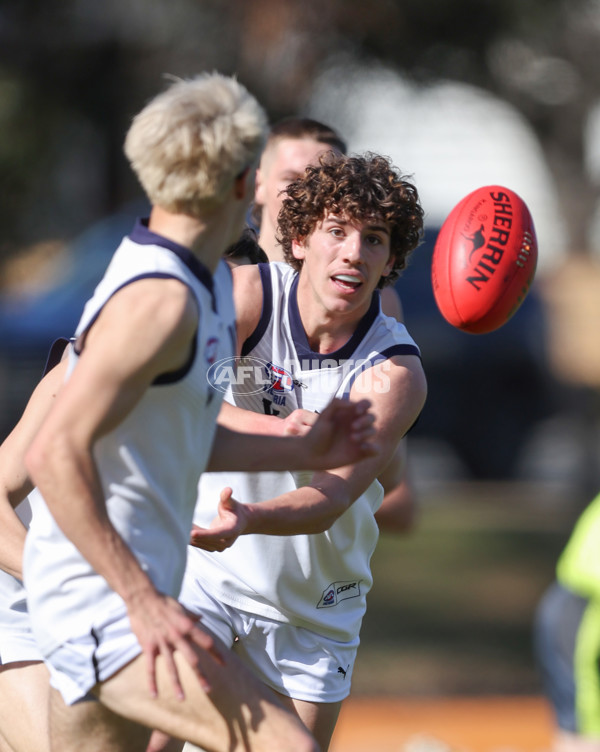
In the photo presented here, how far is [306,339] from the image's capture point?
366 cm

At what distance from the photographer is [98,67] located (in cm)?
1130

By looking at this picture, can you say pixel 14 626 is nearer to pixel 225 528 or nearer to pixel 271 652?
pixel 271 652

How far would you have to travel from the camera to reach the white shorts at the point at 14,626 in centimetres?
355

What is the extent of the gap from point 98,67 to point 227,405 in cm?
860

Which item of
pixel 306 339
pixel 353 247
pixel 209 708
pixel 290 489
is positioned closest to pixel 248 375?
pixel 306 339

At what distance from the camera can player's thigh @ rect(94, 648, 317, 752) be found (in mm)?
2662

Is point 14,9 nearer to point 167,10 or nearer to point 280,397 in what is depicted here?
point 167,10

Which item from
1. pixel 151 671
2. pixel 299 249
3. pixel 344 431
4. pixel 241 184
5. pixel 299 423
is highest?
pixel 241 184

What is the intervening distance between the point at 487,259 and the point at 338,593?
129 cm

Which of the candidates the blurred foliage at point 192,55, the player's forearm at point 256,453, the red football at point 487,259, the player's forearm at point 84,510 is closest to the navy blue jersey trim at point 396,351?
the red football at point 487,259

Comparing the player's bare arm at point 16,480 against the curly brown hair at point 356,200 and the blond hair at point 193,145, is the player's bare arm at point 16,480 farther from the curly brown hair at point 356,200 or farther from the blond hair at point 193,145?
the curly brown hair at point 356,200

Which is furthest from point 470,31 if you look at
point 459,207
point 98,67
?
point 459,207

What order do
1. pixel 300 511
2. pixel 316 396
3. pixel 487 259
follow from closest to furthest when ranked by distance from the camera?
pixel 300 511
pixel 316 396
pixel 487 259

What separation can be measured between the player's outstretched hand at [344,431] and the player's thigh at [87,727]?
84 centimetres
